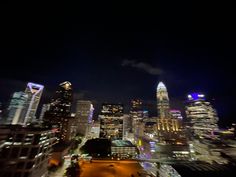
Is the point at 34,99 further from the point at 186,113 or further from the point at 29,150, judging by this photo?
the point at 186,113

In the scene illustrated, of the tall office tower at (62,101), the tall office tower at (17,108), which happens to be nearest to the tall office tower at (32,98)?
the tall office tower at (17,108)

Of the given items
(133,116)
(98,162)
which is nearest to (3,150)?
(98,162)

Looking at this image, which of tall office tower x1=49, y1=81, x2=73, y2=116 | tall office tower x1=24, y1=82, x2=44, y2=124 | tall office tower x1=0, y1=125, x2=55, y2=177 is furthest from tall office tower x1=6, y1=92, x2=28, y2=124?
tall office tower x1=0, y1=125, x2=55, y2=177

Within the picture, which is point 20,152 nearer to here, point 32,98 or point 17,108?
point 17,108

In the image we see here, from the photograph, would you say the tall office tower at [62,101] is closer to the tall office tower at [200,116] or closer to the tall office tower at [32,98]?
the tall office tower at [32,98]

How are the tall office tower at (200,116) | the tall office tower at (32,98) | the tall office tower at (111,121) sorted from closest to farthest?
the tall office tower at (111,121)
the tall office tower at (200,116)
the tall office tower at (32,98)

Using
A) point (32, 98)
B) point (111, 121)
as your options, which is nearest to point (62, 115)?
point (32, 98)
